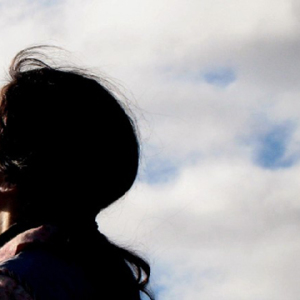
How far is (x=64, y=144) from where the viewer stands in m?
4.20

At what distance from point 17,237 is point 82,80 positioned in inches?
41.5

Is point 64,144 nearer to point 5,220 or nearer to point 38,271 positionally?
point 5,220

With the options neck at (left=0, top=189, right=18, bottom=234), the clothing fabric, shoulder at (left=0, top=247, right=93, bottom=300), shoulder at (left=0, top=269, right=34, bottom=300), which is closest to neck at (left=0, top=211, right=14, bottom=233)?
neck at (left=0, top=189, right=18, bottom=234)

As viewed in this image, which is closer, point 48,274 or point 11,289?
point 11,289

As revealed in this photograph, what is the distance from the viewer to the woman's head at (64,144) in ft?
13.6

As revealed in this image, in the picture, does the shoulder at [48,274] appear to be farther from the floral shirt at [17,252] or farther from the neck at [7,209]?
the neck at [7,209]

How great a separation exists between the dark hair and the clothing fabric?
0.71 feet

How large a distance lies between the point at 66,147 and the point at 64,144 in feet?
0.06

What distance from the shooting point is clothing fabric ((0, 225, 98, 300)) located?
3.56 meters

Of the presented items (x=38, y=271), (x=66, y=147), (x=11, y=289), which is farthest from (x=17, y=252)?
Result: (x=66, y=147)

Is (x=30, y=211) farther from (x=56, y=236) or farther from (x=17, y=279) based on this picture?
(x=17, y=279)

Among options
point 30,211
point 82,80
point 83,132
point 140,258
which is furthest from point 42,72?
point 140,258

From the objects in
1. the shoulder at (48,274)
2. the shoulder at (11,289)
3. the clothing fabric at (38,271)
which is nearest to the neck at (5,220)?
the clothing fabric at (38,271)

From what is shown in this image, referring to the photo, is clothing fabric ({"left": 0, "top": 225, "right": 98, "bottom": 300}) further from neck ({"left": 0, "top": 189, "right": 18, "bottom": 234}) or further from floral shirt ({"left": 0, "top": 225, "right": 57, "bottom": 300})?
neck ({"left": 0, "top": 189, "right": 18, "bottom": 234})
